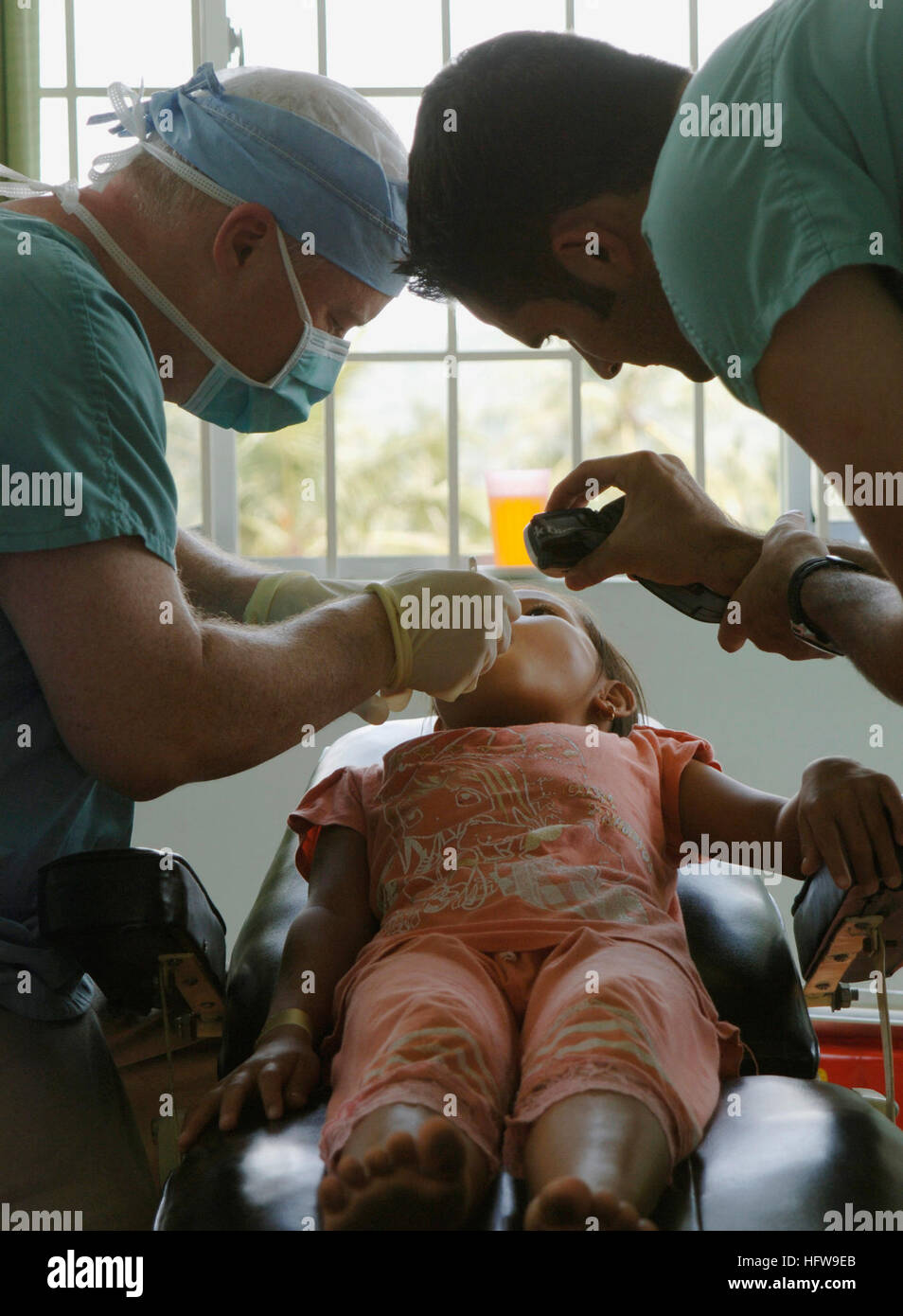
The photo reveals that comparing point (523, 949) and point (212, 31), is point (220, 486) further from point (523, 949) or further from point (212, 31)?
point (523, 949)

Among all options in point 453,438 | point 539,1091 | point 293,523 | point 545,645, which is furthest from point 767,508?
point 539,1091

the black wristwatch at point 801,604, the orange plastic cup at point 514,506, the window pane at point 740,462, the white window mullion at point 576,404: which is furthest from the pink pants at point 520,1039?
the window pane at point 740,462

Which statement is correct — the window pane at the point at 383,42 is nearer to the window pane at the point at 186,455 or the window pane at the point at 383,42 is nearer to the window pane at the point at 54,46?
the window pane at the point at 54,46

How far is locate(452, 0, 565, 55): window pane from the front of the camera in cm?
310

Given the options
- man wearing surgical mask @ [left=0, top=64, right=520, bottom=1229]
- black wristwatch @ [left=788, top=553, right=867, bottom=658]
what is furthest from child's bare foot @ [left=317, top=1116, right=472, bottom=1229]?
black wristwatch @ [left=788, top=553, right=867, bottom=658]

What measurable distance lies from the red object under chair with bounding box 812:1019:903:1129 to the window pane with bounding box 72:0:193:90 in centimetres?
275

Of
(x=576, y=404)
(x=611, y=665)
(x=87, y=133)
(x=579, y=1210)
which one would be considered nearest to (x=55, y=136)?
(x=87, y=133)

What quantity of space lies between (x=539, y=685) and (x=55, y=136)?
7.23ft

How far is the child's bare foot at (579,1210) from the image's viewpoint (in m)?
0.96

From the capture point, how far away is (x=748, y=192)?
895 mm

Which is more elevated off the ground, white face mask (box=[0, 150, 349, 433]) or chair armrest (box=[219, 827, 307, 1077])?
white face mask (box=[0, 150, 349, 433])

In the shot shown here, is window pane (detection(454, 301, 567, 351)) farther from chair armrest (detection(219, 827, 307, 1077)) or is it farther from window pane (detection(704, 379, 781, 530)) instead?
chair armrest (detection(219, 827, 307, 1077))
